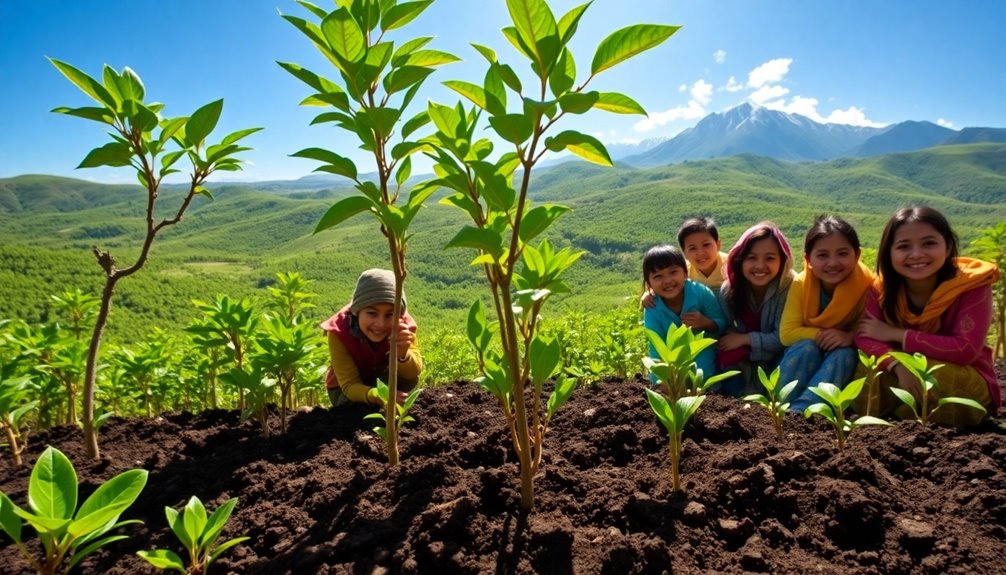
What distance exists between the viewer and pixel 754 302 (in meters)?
4.75

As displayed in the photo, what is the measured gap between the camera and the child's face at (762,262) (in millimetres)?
4285

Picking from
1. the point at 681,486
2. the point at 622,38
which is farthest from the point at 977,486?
the point at 622,38

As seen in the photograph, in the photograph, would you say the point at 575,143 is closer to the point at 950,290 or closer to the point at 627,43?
the point at 627,43

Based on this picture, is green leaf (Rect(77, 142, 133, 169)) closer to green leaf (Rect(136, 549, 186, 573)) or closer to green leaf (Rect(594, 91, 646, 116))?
green leaf (Rect(136, 549, 186, 573))

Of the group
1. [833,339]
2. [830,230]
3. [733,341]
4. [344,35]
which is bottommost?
[733,341]

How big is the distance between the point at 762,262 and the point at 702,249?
0.79 metres

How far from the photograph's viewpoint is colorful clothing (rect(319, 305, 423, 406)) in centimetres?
370

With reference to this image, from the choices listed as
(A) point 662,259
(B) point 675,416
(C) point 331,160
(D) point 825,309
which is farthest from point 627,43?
(D) point 825,309

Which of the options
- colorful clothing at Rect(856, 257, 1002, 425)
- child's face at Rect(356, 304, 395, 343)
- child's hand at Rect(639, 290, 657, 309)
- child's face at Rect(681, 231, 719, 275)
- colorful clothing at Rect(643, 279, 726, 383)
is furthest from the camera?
child's face at Rect(681, 231, 719, 275)

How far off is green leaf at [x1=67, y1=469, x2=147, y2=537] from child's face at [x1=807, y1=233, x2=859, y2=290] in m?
4.35

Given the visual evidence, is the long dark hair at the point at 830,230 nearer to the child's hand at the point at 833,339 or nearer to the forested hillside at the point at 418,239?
the child's hand at the point at 833,339

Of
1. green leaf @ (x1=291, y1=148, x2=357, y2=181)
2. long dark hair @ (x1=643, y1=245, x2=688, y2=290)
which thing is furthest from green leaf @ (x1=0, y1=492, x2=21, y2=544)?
long dark hair @ (x1=643, y1=245, x2=688, y2=290)

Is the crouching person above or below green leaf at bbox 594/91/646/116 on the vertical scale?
below

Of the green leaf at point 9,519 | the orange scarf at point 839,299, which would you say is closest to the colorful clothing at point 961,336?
the orange scarf at point 839,299
